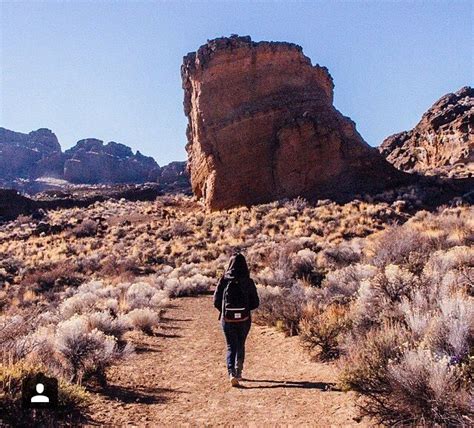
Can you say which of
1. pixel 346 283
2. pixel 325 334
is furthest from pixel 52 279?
pixel 325 334

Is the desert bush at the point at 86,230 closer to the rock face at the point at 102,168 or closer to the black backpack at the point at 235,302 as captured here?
the black backpack at the point at 235,302

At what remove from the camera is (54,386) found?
4.25 m

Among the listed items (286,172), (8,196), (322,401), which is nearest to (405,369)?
(322,401)

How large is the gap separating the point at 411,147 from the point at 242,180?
27119 millimetres

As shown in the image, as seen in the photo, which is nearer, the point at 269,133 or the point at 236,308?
the point at 236,308

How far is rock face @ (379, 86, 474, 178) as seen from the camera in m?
37.1

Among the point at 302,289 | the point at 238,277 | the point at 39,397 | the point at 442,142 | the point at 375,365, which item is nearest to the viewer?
the point at 39,397

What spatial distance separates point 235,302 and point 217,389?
1.25m

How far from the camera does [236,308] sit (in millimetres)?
6527

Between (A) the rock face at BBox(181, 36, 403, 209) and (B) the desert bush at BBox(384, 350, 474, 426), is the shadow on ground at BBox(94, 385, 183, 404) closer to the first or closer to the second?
(B) the desert bush at BBox(384, 350, 474, 426)

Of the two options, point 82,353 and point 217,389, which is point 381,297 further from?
point 82,353

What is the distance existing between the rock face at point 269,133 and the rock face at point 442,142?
7.79 metres

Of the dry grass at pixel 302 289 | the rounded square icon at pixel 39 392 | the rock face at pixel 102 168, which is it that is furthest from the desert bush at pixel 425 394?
the rock face at pixel 102 168

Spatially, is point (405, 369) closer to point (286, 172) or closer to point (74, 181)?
point (286, 172)
